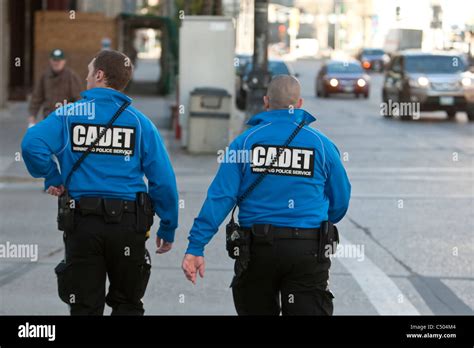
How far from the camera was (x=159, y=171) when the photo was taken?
5.96 meters

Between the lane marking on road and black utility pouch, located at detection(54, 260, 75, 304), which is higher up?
black utility pouch, located at detection(54, 260, 75, 304)

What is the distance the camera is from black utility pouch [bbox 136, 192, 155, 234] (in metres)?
5.86

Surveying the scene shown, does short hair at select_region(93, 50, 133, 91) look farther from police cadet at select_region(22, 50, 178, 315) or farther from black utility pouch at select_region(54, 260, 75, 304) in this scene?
black utility pouch at select_region(54, 260, 75, 304)

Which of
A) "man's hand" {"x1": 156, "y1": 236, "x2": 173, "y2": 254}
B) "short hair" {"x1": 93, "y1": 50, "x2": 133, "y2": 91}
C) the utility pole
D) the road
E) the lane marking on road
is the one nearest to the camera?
"short hair" {"x1": 93, "y1": 50, "x2": 133, "y2": 91}

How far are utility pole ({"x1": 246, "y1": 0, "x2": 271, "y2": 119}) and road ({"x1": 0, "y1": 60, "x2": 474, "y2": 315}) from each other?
5.85 feet

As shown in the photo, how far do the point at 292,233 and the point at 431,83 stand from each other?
986 inches

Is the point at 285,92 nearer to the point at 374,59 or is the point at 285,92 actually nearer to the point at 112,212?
the point at 112,212

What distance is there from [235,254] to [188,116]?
14792mm

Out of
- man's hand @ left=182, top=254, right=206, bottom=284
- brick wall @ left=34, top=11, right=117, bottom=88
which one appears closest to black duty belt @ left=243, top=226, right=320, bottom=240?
man's hand @ left=182, top=254, right=206, bottom=284

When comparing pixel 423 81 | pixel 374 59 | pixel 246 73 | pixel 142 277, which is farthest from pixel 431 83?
pixel 374 59

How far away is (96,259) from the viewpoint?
582 centimetres

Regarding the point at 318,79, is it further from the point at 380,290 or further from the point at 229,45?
the point at 380,290

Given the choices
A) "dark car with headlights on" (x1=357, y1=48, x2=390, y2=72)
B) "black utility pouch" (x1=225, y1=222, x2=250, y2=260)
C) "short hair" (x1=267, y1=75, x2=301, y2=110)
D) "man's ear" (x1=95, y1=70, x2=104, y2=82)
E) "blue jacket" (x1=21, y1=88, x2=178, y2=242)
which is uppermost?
"man's ear" (x1=95, y1=70, x2=104, y2=82)

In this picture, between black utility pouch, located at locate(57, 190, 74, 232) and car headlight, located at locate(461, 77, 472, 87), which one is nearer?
black utility pouch, located at locate(57, 190, 74, 232)
